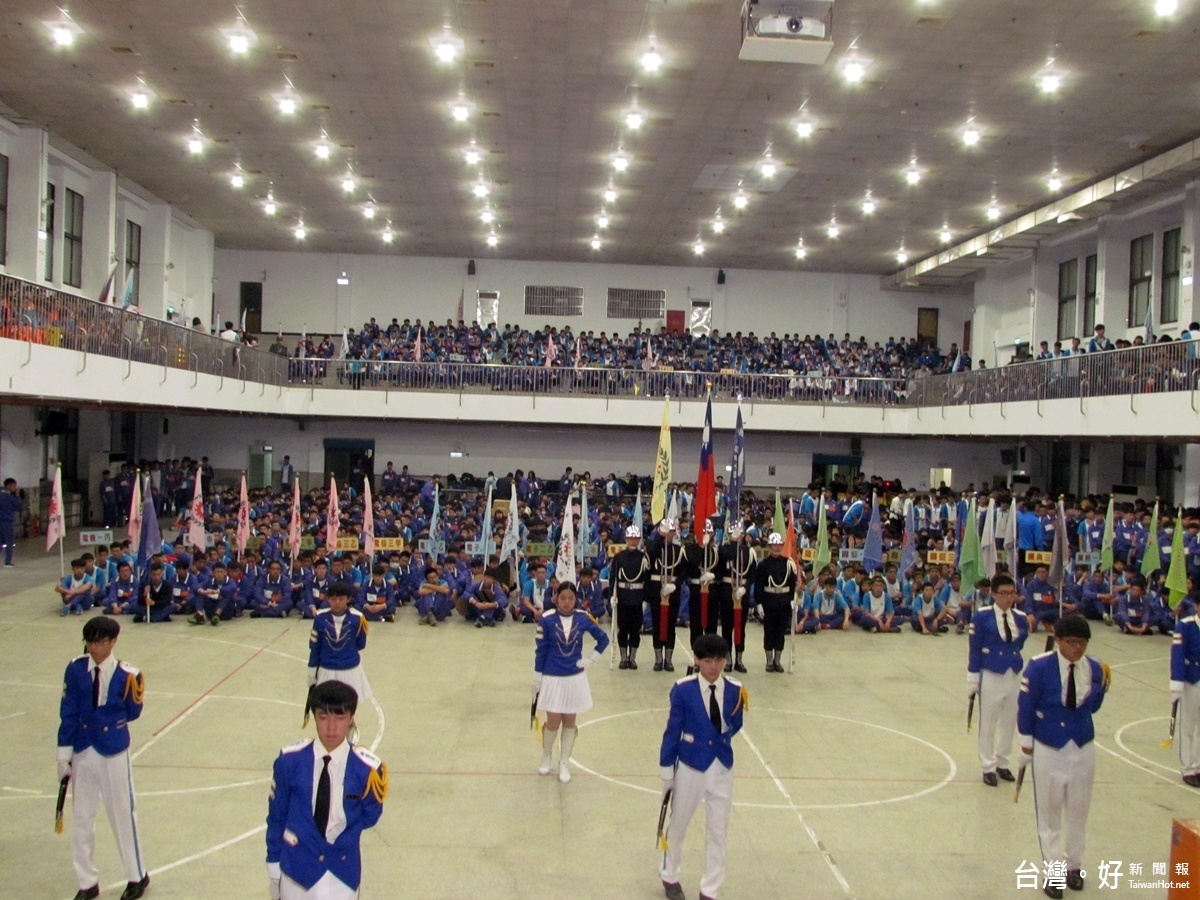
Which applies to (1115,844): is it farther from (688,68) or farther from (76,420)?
(76,420)

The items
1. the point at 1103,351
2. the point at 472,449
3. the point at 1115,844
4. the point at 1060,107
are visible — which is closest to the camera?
the point at 1115,844

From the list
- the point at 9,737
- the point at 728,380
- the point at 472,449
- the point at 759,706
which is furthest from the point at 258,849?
the point at 472,449

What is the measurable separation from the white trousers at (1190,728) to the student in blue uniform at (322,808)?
8.06 m

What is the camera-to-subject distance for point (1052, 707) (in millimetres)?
6941

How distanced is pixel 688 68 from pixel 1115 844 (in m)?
15.1

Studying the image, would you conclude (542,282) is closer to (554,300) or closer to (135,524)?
(554,300)

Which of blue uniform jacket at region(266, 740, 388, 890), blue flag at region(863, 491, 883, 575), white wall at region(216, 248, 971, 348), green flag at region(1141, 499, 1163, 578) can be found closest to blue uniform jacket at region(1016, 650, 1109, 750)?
blue uniform jacket at region(266, 740, 388, 890)

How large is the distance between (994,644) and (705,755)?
157 inches

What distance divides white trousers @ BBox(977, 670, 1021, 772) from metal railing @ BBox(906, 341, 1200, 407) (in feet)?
39.3

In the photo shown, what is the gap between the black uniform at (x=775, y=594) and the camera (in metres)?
13.8

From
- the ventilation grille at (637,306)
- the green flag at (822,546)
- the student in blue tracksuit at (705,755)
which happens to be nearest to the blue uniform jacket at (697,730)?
the student in blue tracksuit at (705,755)

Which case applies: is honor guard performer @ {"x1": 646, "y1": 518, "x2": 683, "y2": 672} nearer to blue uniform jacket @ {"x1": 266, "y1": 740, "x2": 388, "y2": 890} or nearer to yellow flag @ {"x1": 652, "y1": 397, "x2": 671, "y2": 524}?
yellow flag @ {"x1": 652, "y1": 397, "x2": 671, "y2": 524}

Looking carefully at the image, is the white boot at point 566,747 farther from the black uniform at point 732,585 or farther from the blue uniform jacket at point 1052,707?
the black uniform at point 732,585

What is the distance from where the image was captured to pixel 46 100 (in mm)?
21750
